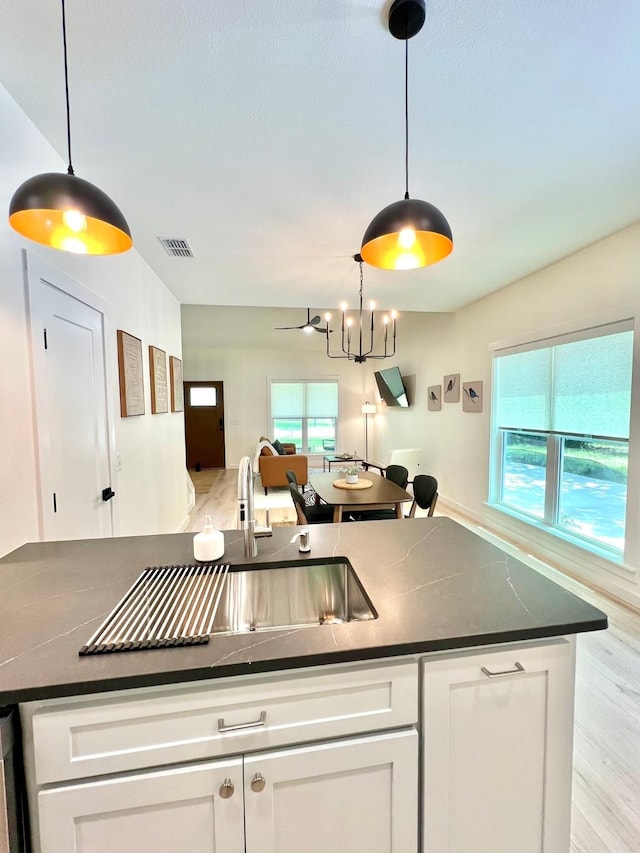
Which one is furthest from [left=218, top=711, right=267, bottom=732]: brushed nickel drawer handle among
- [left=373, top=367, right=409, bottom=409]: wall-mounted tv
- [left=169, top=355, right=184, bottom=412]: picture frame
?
[left=373, top=367, right=409, bottom=409]: wall-mounted tv

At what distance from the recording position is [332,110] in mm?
1519

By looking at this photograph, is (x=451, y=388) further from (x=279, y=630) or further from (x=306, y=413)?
(x=279, y=630)

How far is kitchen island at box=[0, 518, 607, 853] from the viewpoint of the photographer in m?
0.74

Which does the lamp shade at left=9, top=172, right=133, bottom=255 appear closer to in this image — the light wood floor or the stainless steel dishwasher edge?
the stainless steel dishwasher edge

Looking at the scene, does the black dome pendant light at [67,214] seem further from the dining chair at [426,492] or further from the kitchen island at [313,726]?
the dining chair at [426,492]

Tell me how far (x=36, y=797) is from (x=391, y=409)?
702 cm

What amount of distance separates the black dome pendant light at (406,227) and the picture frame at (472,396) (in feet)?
10.8

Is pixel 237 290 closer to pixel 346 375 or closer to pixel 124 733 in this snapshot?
pixel 124 733

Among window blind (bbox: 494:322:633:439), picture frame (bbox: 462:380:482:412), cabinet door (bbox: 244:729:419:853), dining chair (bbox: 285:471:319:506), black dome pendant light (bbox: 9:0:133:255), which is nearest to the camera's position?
cabinet door (bbox: 244:729:419:853)

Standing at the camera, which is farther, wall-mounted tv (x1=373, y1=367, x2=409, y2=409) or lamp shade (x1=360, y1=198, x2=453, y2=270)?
wall-mounted tv (x1=373, y1=367, x2=409, y2=409)

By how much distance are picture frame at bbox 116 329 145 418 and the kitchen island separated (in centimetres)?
167

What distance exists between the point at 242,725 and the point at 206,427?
814 cm

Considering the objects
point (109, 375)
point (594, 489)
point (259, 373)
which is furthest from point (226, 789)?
point (259, 373)

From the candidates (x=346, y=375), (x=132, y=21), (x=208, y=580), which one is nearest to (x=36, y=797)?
(x=208, y=580)
